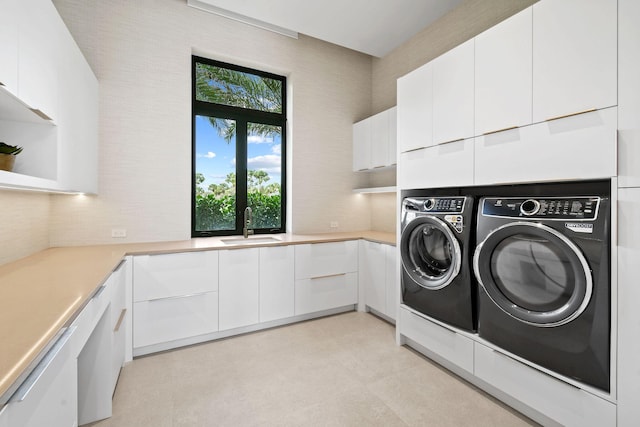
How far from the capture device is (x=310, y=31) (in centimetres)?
300

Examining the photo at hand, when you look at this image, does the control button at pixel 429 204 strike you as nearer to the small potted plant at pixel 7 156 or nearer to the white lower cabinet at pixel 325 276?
the white lower cabinet at pixel 325 276

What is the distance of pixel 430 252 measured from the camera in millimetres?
2191

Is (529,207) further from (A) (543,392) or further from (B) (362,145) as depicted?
(B) (362,145)

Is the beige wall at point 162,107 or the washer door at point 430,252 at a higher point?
the beige wall at point 162,107

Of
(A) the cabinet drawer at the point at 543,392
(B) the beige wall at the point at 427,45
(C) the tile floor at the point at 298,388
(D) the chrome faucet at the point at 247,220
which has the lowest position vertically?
(C) the tile floor at the point at 298,388

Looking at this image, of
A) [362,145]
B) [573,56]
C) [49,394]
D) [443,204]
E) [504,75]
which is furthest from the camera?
[362,145]

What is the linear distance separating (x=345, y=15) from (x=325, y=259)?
2.31 m

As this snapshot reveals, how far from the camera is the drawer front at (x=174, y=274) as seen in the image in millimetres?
2238

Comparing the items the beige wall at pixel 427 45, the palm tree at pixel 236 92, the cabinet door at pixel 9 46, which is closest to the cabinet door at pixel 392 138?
the beige wall at pixel 427 45

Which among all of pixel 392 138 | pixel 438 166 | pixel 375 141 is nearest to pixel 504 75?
pixel 438 166

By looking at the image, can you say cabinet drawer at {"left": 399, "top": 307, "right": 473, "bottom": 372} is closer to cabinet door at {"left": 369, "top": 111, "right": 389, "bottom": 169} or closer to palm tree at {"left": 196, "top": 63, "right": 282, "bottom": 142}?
cabinet door at {"left": 369, "top": 111, "right": 389, "bottom": 169}

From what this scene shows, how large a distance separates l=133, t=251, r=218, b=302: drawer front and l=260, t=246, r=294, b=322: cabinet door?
43cm

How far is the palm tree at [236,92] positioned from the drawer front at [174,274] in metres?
1.45

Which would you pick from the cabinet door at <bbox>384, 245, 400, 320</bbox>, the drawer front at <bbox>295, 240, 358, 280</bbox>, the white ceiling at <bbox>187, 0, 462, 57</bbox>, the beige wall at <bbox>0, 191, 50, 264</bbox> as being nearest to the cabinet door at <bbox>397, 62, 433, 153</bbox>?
the white ceiling at <bbox>187, 0, 462, 57</bbox>
